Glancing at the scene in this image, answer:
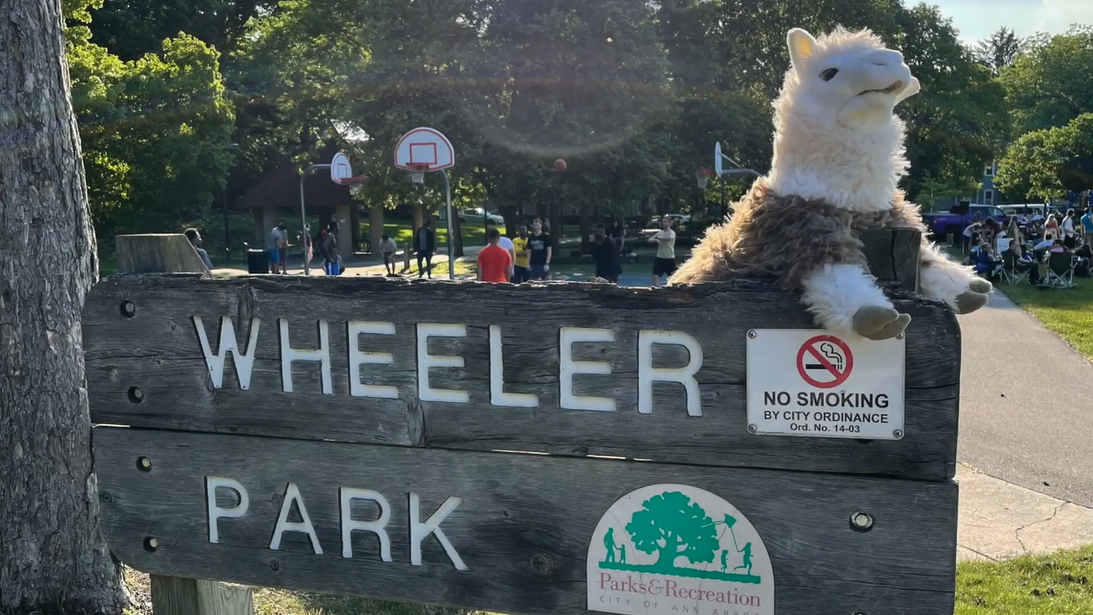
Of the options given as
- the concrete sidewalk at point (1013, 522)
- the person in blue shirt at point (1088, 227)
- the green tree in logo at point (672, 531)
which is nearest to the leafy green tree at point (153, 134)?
the concrete sidewalk at point (1013, 522)

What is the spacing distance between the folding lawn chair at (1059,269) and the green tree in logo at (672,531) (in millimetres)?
19668

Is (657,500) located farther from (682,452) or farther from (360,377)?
(360,377)

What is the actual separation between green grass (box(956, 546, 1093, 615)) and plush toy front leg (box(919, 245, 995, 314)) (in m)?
2.72

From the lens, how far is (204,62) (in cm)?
3109

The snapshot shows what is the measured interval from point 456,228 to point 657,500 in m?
36.0

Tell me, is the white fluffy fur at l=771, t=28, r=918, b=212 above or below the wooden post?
above

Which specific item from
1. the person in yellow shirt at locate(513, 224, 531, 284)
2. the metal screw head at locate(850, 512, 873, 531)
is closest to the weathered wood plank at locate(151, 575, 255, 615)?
the metal screw head at locate(850, 512, 873, 531)

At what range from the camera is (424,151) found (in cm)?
1419

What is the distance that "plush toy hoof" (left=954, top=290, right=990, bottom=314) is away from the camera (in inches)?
76.2

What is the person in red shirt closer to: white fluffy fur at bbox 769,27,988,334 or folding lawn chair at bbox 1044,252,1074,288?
white fluffy fur at bbox 769,27,988,334

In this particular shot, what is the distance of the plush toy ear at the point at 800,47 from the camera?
7.00 feet

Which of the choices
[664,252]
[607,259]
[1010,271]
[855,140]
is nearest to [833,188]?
[855,140]

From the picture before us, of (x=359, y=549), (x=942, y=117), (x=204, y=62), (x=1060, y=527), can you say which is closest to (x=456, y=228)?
(x=204, y=62)

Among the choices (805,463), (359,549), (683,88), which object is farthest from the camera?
(683,88)
